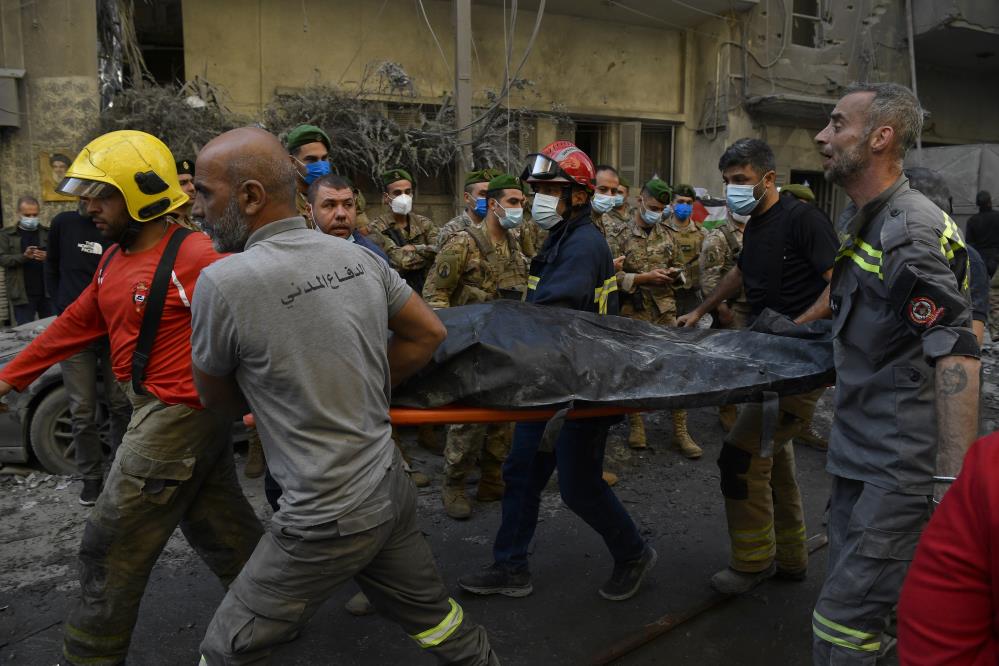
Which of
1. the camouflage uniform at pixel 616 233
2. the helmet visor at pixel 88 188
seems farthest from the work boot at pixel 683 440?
the helmet visor at pixel 88 188

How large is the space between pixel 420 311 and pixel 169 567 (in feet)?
8.87

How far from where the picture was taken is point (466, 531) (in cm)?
462

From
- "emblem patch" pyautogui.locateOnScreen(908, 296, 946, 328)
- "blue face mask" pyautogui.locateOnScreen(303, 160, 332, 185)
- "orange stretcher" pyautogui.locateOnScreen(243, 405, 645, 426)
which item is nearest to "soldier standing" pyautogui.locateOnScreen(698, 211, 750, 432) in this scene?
"blue face mask" pyautogui.locateOnScreen(303, 160, 332, 185)

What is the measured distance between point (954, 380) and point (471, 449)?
326 centimetres

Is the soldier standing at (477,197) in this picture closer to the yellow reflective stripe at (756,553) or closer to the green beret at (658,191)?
the green beret at (658,191)

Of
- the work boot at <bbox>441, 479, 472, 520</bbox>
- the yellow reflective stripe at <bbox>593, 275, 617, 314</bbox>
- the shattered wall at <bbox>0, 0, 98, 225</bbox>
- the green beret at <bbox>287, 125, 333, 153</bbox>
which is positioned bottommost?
the work boot at <bbox>441, 479, 472, 520</bbox>

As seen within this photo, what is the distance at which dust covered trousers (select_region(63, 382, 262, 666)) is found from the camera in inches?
106

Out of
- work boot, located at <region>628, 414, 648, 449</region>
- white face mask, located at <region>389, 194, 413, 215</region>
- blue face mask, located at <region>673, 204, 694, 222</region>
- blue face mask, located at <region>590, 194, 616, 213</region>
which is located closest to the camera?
blue face mask, located at <region>590, 194, 616, 213</region>

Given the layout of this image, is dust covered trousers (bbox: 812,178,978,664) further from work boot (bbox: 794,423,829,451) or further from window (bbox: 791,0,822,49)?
window (bbox: 791,0,822,49)

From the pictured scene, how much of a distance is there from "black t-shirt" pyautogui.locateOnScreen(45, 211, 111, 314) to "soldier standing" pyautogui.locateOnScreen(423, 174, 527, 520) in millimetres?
2405

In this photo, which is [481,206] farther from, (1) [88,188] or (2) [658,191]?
(1) [88,188]

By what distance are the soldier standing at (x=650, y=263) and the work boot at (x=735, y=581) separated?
2.40 m

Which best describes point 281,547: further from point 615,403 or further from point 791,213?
point 791,213

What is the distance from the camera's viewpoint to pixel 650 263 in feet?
23.5
